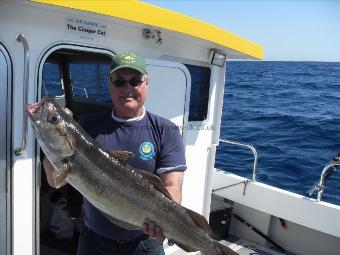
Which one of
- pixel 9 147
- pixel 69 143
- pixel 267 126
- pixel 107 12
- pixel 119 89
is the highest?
pixel 107 12

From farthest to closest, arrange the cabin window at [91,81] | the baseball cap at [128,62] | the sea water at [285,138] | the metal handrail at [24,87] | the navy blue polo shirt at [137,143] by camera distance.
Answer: the sea water at [285,138] < the cabin window at [91,81] < the metal handrail at [24,87] < the navy blue polo shirt at [137,143] < the baseball cap at [128,62]

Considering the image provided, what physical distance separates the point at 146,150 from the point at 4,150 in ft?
4.02

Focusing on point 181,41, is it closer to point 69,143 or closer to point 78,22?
point 78,22

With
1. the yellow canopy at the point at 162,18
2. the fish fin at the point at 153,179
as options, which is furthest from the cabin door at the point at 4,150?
the fish fin at the point at 153,179

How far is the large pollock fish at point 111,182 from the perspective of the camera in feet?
7.91

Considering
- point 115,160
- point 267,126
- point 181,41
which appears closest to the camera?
point 115,160

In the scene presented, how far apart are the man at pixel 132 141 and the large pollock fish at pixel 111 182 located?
0.82ft

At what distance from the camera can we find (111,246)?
2.97 metres

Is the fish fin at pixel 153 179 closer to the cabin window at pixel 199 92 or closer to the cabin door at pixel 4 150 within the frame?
the cabin door at pixel 4 150

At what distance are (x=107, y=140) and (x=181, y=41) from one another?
2235 mm

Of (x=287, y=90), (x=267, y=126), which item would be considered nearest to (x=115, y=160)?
(x=267, y=126)

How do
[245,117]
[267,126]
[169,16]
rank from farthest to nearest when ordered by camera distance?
[245,117] → [267,126] → [169,16]

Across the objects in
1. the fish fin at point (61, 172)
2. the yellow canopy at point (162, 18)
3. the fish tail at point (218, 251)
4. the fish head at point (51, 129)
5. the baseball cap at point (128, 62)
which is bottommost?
the fish tail at point (218, 251)

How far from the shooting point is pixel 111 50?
401 centimetres
